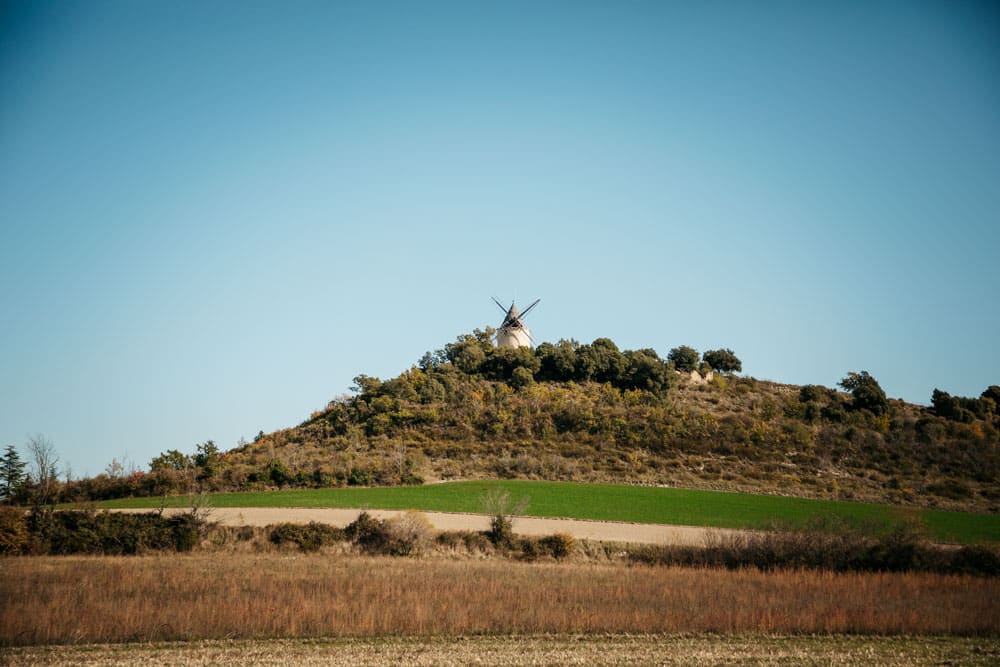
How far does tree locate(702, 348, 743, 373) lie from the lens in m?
78.1

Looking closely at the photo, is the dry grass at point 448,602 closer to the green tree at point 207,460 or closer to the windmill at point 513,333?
the green tree at point 207,460

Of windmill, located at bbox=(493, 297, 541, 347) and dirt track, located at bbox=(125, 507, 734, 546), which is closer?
dirt track, located at bbox=(125, 507, 734, 546)

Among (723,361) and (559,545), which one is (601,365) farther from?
(559,545)

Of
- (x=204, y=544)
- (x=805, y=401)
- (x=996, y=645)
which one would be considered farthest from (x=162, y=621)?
(x=805, y=401)

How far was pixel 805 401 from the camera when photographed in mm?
67000

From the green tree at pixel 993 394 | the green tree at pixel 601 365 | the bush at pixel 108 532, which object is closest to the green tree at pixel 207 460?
the bush at pixel 108 532

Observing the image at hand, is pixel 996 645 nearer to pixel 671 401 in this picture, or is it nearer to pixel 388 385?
pixel 671 401

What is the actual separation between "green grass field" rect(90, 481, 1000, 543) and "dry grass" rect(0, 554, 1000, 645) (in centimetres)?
1015

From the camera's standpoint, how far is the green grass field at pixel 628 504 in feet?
104

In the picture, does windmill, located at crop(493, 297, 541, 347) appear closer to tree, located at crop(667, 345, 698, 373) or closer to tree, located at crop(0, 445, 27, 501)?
tree, located at crop(667, 345, 698, 373)

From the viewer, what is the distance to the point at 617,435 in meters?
52.7

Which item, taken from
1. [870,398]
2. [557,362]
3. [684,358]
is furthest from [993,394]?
[557,362]

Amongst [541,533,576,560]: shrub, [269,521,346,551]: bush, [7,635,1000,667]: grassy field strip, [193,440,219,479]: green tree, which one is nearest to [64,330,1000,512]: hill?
[193,440,219,479]: green tree

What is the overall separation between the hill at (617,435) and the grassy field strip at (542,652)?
28369 millimetres
